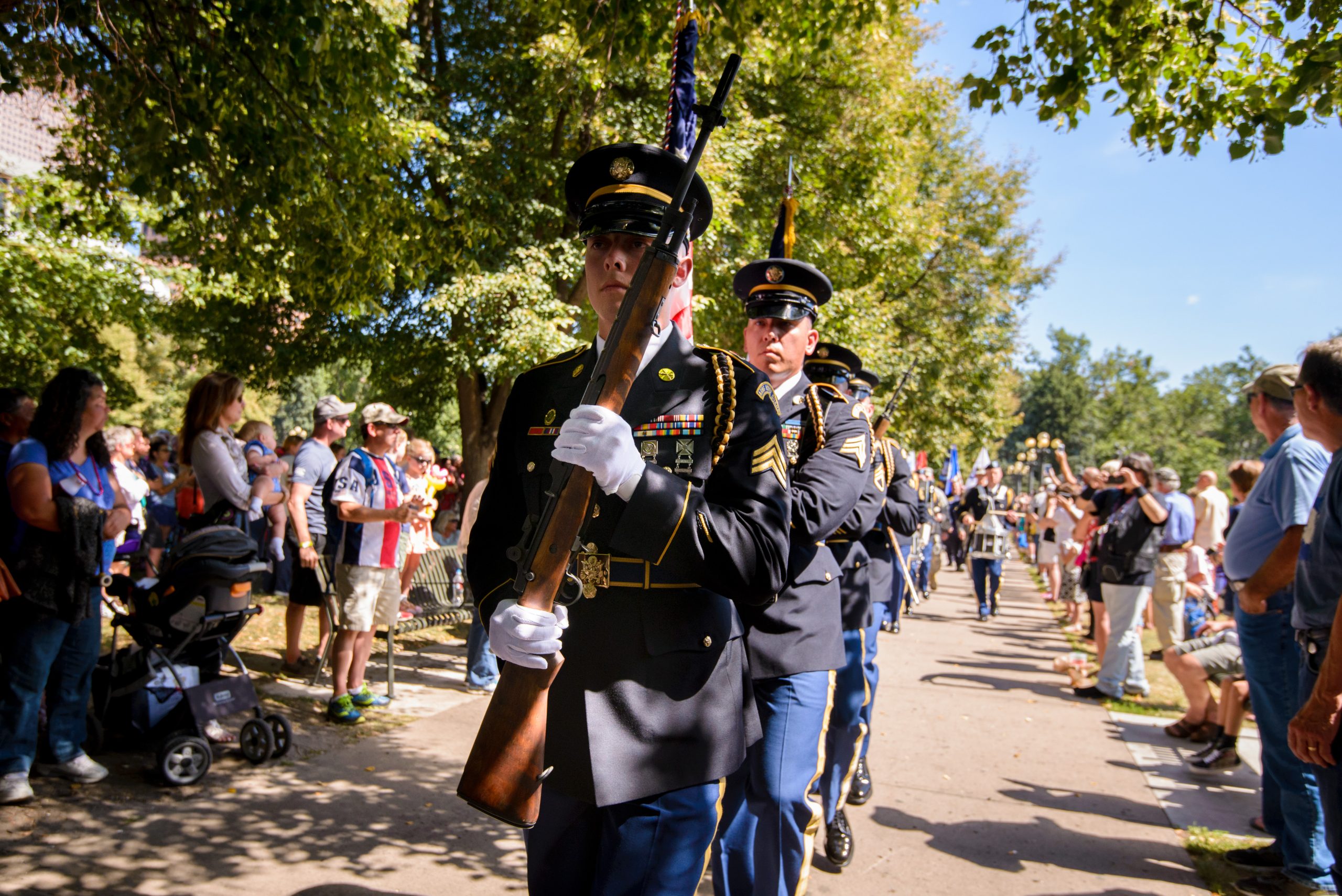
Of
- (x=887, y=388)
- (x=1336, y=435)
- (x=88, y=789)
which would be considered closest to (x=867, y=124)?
(x=887, y=388)

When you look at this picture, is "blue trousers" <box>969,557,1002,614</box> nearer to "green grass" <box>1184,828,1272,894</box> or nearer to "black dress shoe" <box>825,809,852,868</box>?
"green grass" <box>1184,828,1272,894</box>

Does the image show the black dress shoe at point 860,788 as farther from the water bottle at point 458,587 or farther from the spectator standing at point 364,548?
the water bottle at point 458,587

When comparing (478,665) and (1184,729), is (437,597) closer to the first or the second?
(478,665)

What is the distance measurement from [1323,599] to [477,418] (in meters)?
13.2

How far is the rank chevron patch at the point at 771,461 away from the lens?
7.40 ft

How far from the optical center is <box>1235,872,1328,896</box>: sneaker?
4340 millimetres

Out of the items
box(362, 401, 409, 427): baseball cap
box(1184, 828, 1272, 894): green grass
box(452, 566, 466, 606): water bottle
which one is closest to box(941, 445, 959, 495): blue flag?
box(452, 566, 466, 606): water bottle

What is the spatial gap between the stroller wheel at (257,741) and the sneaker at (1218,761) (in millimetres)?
6254

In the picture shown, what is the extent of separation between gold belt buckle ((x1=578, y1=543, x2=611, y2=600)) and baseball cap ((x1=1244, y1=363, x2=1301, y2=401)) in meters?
4.10

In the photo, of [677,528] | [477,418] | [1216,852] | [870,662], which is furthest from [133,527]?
[1216,852]

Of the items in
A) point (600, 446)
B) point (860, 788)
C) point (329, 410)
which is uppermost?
point (329, 410)

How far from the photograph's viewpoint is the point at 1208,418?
9300 centimetres

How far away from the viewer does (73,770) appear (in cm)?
489

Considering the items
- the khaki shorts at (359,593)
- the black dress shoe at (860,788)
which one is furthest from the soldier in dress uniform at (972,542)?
the khaki shorts at (359,593)
